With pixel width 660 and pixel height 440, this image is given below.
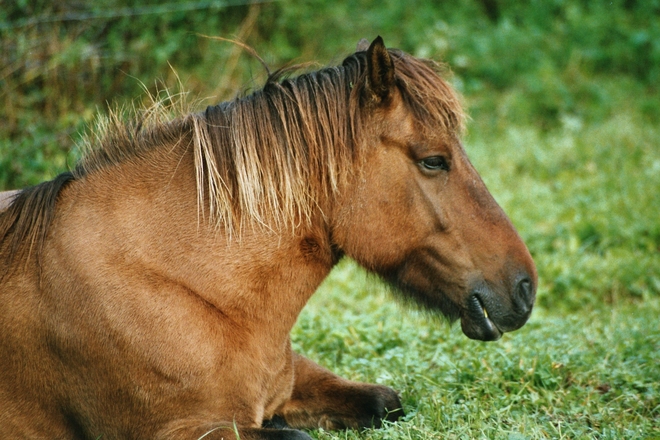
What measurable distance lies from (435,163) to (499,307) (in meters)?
0.66

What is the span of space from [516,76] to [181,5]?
206 inches

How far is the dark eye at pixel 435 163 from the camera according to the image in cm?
304

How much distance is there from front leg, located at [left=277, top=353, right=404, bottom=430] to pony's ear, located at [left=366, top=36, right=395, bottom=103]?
1.39m

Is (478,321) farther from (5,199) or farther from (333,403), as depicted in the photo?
(5,199)

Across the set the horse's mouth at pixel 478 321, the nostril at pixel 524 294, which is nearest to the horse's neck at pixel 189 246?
the horse's mouth at pixel 478 321

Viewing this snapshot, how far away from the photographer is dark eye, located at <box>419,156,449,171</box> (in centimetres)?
304

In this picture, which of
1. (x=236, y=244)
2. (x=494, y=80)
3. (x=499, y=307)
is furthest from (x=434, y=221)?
(x=494, y=80)

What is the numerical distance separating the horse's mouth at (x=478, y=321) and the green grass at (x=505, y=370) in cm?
20

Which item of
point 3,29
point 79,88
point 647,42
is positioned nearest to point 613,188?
point 647,42

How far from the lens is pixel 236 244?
9.78 feet

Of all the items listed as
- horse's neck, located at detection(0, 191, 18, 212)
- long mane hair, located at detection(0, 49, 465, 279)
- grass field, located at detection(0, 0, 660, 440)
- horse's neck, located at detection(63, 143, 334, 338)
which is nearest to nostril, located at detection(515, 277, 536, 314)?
grass field, located at detection(0, 0, 660, 440)

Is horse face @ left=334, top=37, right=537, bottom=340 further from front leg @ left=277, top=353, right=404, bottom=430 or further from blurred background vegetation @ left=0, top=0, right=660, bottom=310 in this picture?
front leg @ left=277, top=353, right=404, bottom=430

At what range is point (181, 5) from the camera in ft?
26.0

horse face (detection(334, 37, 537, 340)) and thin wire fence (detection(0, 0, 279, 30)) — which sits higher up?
thin wire fence (detection(0, 0, 279, 30))
